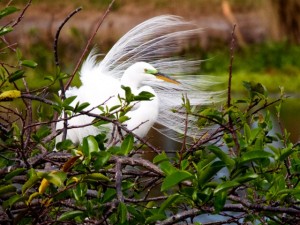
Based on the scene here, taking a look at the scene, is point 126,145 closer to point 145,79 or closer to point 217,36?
point 145,79

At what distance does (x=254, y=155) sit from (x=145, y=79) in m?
2.31

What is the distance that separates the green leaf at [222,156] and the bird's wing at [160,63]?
224 cm

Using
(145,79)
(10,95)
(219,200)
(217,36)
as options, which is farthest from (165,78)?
(217,36)

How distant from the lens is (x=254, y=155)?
165 centimetres

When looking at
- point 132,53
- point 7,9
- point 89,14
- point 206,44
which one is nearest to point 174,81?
point 132,53

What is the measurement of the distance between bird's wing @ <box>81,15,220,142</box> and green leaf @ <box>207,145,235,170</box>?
2.24 m

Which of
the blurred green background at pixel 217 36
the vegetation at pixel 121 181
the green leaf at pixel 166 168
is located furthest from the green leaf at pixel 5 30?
the blurred green background at pixel 217 36

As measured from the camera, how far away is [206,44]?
46.1 feet

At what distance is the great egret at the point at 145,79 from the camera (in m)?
3.85

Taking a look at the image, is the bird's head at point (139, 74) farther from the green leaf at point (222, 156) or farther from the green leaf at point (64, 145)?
the green leaf at point (222, 156)

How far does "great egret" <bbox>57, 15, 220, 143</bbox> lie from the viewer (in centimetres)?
385

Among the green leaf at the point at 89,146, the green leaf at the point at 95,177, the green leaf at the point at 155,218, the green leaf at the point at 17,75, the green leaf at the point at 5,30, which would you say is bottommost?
the green leaf at the point at 155,218

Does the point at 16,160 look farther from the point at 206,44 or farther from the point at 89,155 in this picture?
the point at 206,44

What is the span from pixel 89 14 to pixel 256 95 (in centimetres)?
1442
